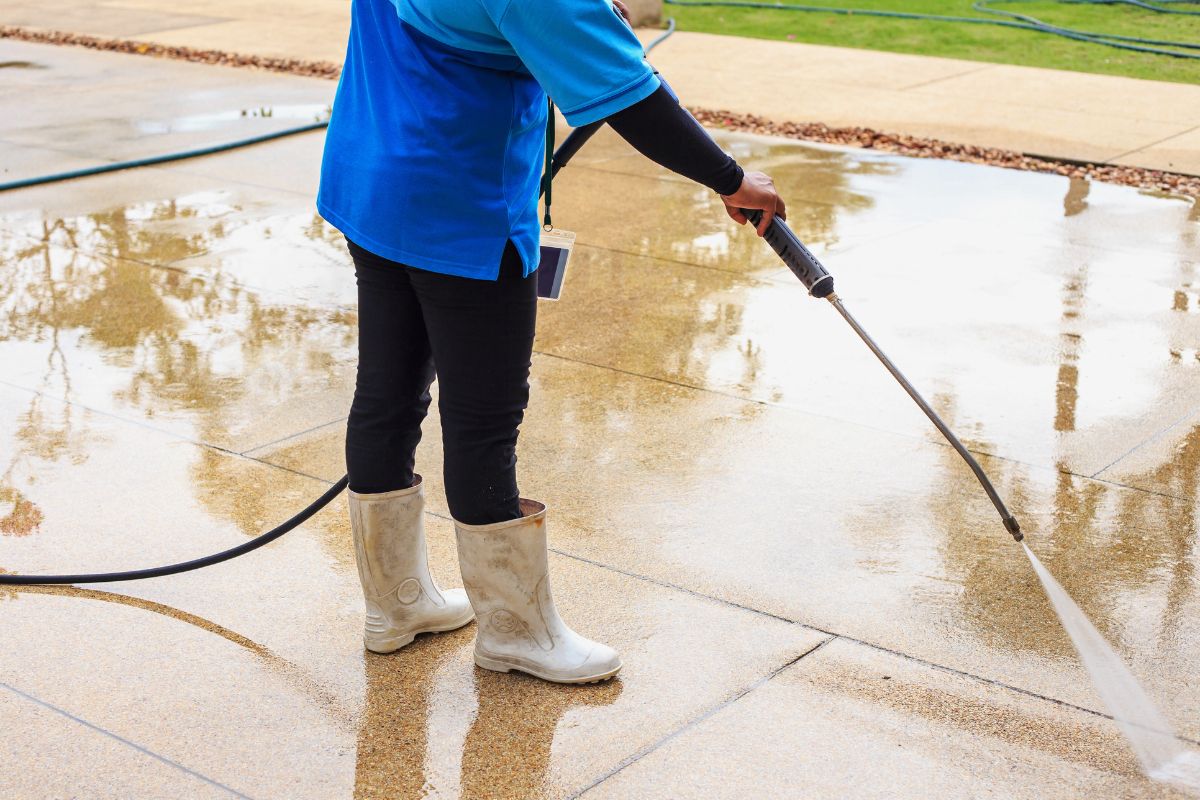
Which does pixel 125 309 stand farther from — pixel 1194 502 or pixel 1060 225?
pixel 1060 225

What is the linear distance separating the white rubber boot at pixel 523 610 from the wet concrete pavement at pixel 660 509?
0.20ft

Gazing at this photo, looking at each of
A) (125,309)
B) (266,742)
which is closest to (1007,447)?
(266,742)

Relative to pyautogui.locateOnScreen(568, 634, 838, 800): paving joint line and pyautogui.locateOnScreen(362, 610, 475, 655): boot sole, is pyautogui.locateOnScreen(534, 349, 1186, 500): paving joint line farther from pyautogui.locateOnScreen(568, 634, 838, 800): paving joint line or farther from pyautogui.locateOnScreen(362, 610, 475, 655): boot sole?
pyautogui.locateOnScreen(362, 610, 475, 655): boot sole

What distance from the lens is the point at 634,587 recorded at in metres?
3.44

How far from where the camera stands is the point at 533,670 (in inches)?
119

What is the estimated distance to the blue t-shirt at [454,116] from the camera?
97.3 inches

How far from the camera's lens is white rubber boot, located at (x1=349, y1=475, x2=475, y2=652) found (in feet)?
9.98

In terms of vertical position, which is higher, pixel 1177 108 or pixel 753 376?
pixel 1177 108

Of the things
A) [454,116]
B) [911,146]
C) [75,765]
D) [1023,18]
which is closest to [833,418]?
[454,116]

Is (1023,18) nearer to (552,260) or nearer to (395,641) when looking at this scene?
(552,260)

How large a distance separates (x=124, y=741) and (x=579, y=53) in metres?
1.61

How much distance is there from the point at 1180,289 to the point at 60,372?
14.7 ft

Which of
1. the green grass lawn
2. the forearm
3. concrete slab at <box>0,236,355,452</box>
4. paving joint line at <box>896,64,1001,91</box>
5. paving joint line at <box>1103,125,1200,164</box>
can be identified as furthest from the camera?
the green grass lawn

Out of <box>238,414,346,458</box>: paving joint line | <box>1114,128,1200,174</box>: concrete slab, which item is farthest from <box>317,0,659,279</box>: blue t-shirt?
<box>1114,128,1200,174</box>: concrete slab
